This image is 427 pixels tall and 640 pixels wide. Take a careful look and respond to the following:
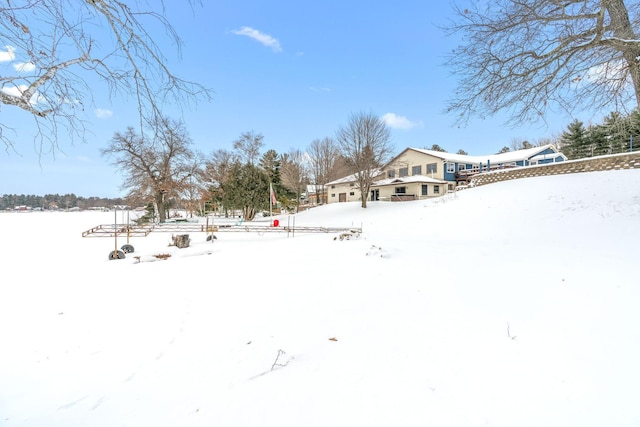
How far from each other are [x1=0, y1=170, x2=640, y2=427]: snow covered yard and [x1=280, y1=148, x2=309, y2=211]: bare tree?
3653cm

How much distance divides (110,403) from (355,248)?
7.09m

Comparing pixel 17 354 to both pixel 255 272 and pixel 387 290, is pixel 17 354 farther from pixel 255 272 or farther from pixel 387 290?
pixel 387 290

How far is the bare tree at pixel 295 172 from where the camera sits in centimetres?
4403

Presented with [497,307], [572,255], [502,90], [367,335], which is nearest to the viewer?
[367,335]

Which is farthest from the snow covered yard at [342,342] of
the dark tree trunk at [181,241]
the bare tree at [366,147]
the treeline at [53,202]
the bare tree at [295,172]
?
the treeline at [53,202]

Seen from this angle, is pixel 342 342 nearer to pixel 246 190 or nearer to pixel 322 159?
pixel 246 190

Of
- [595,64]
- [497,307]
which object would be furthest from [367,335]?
[595,64]

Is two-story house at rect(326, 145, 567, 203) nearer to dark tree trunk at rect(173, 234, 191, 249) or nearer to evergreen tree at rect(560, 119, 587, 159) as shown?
evergreen tree at rect(560, 119, 587, 159)

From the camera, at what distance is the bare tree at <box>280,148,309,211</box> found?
44031 mm

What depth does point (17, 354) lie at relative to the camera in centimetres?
359

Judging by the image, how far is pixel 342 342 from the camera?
11.4ft

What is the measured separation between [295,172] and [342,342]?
43.1 m

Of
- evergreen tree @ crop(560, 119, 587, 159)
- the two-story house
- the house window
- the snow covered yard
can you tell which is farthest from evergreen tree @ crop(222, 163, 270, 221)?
evergreen tree @ crop(560, 119, 587, 159)

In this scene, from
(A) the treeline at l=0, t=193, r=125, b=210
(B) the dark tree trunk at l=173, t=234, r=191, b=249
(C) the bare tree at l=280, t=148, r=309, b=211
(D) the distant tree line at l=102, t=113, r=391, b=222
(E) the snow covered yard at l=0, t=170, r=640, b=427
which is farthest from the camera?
(A) the treeline at l=0, t=193, r=125, b=210
